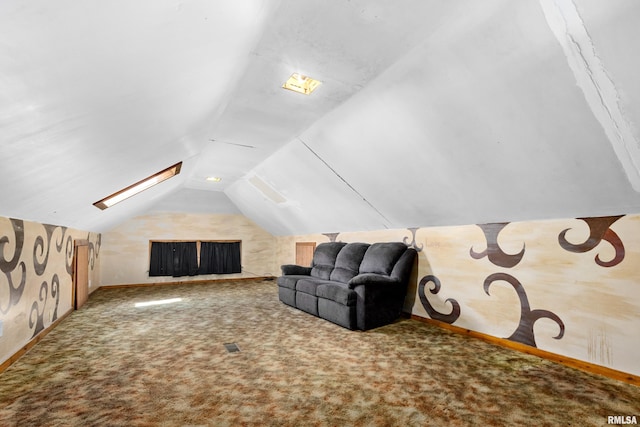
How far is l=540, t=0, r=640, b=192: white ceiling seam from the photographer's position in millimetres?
1658

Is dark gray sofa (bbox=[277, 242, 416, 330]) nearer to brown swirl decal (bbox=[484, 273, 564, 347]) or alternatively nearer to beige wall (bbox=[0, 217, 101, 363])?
brown swirl decal (bbox=[484, 273, 564, 347])

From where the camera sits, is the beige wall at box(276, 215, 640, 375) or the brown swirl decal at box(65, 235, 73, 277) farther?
the brown swirl decal at box(65, 235, 73, 277)

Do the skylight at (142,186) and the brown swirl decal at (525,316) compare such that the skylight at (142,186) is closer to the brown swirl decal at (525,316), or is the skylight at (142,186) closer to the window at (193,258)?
the window at (193,258)

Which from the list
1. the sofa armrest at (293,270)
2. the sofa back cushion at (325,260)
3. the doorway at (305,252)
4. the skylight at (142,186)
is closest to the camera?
the skylight at (142,186)

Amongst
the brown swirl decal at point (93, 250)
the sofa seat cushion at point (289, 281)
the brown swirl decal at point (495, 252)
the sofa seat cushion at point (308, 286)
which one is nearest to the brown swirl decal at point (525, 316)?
the brown swirl decal at point (495, 252)

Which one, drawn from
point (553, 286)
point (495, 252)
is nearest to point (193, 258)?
point (495, 252)

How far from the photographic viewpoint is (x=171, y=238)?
7594 millimetres

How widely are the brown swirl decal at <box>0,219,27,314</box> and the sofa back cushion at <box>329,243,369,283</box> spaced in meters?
3.54

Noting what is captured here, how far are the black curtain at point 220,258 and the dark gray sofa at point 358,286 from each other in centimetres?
335

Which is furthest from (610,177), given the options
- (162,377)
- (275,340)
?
(162,377)

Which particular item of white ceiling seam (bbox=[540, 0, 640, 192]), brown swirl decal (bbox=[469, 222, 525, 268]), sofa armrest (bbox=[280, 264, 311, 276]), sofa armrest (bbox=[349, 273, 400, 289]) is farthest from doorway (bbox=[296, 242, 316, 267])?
white ceiling seam (bbox=[540, 0, 640, 192])

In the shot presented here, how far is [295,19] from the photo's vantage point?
193 centimetres

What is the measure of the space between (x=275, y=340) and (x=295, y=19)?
9.66 feet

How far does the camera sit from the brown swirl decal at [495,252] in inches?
125
